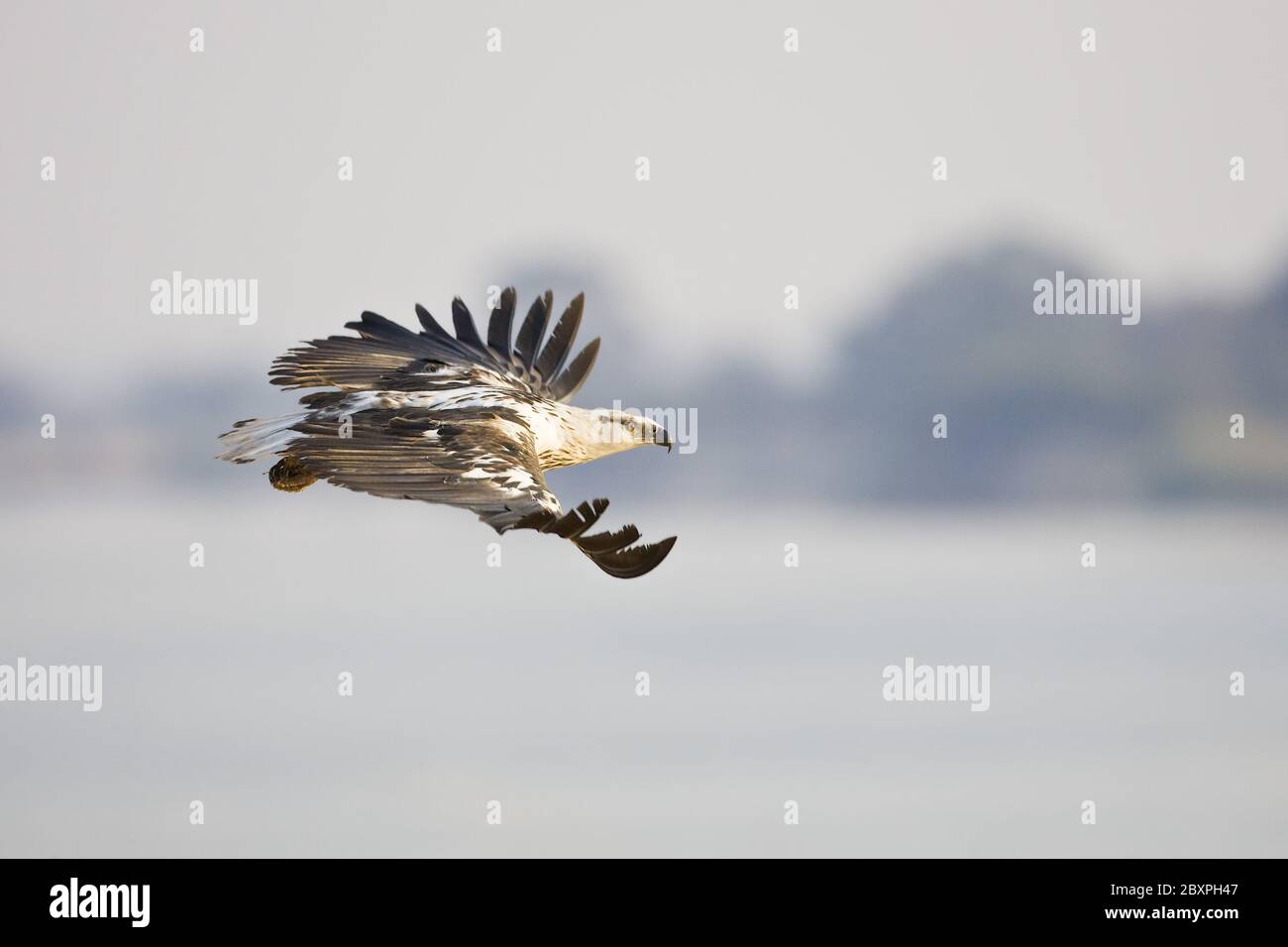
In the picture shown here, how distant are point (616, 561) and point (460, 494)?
3.15ft

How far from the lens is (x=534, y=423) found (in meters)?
9.98

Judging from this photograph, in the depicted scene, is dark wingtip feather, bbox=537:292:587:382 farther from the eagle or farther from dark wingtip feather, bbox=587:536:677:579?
dark wingtip feather, bbox=587:536:677:579

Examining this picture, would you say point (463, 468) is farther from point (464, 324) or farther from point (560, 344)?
point (464, 324)

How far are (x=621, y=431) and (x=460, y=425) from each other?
1.93m

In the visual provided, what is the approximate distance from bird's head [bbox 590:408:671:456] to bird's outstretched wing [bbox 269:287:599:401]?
24.8 inches

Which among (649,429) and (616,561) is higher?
(649,429)

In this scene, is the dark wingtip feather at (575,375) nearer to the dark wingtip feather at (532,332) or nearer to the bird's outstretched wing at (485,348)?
the bird's outstretched wing at (485,348)

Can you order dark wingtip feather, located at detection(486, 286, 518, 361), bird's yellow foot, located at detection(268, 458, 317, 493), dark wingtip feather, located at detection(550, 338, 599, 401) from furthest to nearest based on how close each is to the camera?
1. dark wingtip feather, located at detection(486, 286, 518, 361)
2. dark wingtip feather, located at detection(550, 338, 599, 401)
3. bird's yellow foot, located at detection(268, 458, 317, 493)

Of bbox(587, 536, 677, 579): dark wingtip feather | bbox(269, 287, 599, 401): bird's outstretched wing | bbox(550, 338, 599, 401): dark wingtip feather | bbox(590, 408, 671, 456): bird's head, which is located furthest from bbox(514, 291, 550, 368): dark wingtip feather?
bbox(587, 536, 677, 579): dark wingtip feather

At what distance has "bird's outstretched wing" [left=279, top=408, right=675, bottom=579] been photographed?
7.70m

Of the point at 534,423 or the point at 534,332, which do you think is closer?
the point at 534,423

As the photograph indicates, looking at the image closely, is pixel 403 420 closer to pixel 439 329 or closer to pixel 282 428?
pixel 282 428

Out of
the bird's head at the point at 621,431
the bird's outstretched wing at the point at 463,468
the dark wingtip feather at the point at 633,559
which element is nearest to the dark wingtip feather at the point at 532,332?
the bird's head at the point at 621,431

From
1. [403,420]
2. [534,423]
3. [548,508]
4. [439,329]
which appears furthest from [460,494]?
[439,329]
